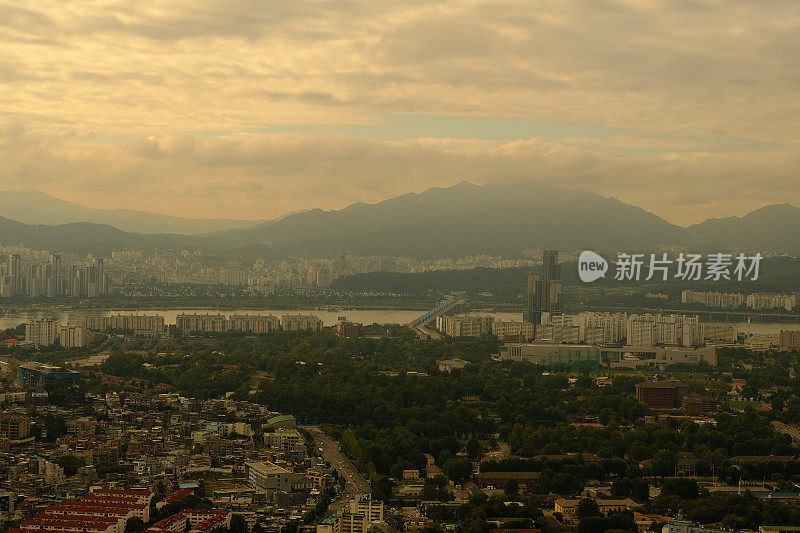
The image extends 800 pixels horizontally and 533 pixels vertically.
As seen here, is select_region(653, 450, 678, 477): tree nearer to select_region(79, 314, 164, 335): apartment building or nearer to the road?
the road

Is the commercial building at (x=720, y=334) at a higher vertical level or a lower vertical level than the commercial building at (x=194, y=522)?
higher

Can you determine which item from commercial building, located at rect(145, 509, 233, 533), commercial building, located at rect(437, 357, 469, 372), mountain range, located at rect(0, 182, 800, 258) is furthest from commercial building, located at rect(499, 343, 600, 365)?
mountain range, located at rect(0, 182, 800, 258)

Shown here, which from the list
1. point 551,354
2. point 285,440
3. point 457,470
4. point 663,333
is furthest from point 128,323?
point 457,470

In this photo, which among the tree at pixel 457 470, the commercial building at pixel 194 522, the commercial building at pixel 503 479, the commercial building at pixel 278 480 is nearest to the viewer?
the commercial building at pixel 194 522

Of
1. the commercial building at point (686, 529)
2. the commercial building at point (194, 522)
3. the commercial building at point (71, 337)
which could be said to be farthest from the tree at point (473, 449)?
the commercial building at point (71, 337)

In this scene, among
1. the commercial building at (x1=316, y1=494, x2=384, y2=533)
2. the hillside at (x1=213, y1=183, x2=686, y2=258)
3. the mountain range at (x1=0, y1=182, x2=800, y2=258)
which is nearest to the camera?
the commercial building at (x1=316, y1=494, x2=384, y2=533)

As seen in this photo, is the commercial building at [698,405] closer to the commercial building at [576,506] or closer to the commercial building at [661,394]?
the commercial building at [661,394]

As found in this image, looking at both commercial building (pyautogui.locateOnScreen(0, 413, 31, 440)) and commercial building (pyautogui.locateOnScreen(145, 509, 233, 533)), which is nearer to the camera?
commercial building (pyautogui.locateOnScreen(145, 509, 233, 533))

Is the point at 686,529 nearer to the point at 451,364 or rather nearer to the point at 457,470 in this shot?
the point at 457,470
